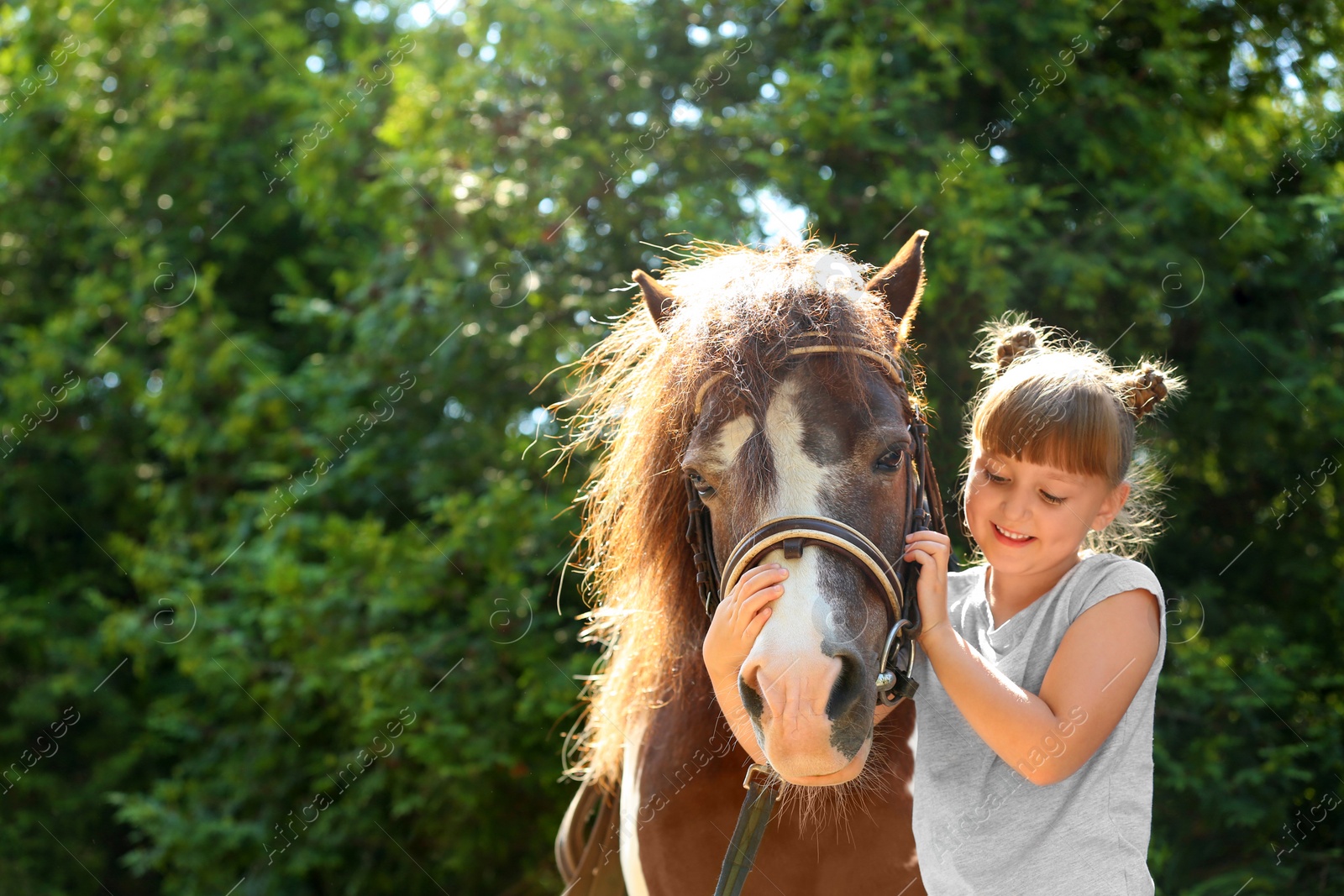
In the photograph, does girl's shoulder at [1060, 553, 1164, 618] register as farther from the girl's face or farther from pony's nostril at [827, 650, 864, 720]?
pony's nostril at [827, 650, 864, 720]

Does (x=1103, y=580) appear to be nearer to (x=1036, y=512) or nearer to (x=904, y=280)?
(x=1036, y=512)

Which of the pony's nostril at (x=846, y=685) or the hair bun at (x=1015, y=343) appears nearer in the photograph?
the pony's nostril at (x=846, y=685)

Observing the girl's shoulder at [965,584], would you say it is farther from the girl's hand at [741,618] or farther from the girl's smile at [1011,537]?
the girl's hand at [741,618]

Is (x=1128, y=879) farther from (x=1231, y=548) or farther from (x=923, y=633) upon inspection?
(x=1231, y=548)

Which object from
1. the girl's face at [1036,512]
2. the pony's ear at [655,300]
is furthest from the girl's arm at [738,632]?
the pony's ear at [655,300]

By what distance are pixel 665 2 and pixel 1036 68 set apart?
171 centimetres

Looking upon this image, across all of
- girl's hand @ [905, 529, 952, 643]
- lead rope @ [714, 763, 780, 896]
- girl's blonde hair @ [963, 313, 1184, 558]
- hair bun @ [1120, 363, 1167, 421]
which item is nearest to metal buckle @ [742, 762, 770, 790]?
lead rope @ [714, 763, 780, 896]

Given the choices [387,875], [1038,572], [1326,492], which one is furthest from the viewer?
[387,875]

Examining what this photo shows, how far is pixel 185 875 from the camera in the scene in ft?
17.3

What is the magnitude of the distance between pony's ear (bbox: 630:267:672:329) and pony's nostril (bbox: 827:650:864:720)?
2.78 feet

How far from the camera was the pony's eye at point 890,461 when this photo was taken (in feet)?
5.31

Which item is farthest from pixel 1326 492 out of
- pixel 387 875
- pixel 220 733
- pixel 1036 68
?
pixel 220 733

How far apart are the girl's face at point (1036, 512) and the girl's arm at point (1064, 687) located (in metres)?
0.14

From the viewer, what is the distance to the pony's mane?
165cm
